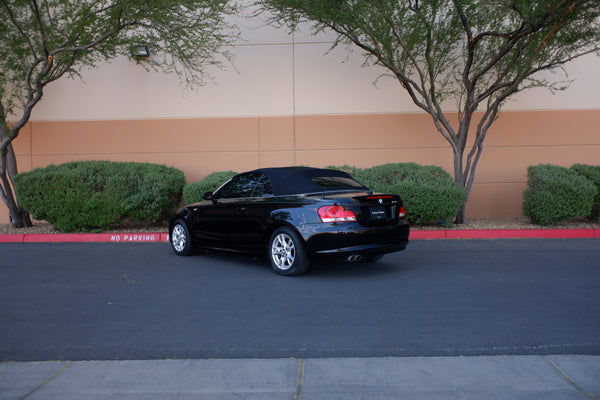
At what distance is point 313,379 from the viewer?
3.38 m

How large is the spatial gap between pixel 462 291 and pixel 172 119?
10.8 metres

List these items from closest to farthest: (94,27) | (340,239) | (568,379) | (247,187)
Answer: (568,379) < (340,239) < (247,187) < (94,27)

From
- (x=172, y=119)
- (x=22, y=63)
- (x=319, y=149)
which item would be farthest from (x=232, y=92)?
(x=22, y=63)

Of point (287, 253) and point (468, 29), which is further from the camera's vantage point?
point (468, 29)

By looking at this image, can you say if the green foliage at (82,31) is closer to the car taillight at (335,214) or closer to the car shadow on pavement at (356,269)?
the car taillight at (335,214)

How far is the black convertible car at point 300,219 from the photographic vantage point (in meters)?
6.44

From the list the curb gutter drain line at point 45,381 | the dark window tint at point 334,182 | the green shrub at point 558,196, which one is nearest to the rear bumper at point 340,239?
the dark window tint at point 334,182

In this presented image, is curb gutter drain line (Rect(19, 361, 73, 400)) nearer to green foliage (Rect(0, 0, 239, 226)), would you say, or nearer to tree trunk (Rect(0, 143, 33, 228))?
green foliage (Rect(0, 0, 239, 226))

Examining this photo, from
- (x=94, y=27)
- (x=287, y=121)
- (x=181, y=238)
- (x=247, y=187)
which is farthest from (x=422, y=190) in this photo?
(x=94, y=27)

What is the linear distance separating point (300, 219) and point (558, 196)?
7201 mm

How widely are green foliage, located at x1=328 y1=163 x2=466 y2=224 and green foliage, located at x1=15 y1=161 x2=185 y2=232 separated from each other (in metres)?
5.10

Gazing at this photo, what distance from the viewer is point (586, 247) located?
9.13m

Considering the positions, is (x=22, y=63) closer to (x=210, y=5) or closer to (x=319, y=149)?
(x=210, y=5)

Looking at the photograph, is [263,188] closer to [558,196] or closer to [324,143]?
[324,143]
